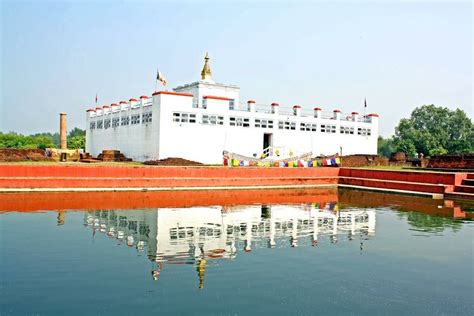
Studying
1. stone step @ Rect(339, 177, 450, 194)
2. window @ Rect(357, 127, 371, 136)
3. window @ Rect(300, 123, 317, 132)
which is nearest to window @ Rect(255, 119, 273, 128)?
window @ Rect(300, 123, 317, 132)

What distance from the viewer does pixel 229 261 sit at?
9734mm

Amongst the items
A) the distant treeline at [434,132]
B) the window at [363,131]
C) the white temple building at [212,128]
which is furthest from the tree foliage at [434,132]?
the white temple building at [212,128]

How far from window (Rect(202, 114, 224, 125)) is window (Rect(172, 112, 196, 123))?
868 mm

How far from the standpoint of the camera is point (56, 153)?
38344 mm

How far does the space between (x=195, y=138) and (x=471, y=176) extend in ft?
55.7

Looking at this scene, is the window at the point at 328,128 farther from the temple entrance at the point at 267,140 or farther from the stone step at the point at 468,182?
the stone step at the point at 468,182

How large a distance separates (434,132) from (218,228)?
221ft

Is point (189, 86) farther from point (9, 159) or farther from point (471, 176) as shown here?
point (471, 176)

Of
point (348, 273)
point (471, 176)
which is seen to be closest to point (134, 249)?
point (348, 273)

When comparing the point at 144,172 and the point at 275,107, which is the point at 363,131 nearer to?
the point at 275,107

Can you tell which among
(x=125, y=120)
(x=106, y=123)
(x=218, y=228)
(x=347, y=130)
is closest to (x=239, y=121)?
(x=125, y=120)

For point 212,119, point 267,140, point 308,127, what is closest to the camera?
point 212,119

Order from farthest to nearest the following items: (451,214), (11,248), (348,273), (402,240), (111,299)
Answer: (451,214) → (402,240) → (11,248) → (348,273) → (111,299)

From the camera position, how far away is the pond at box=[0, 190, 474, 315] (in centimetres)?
714
